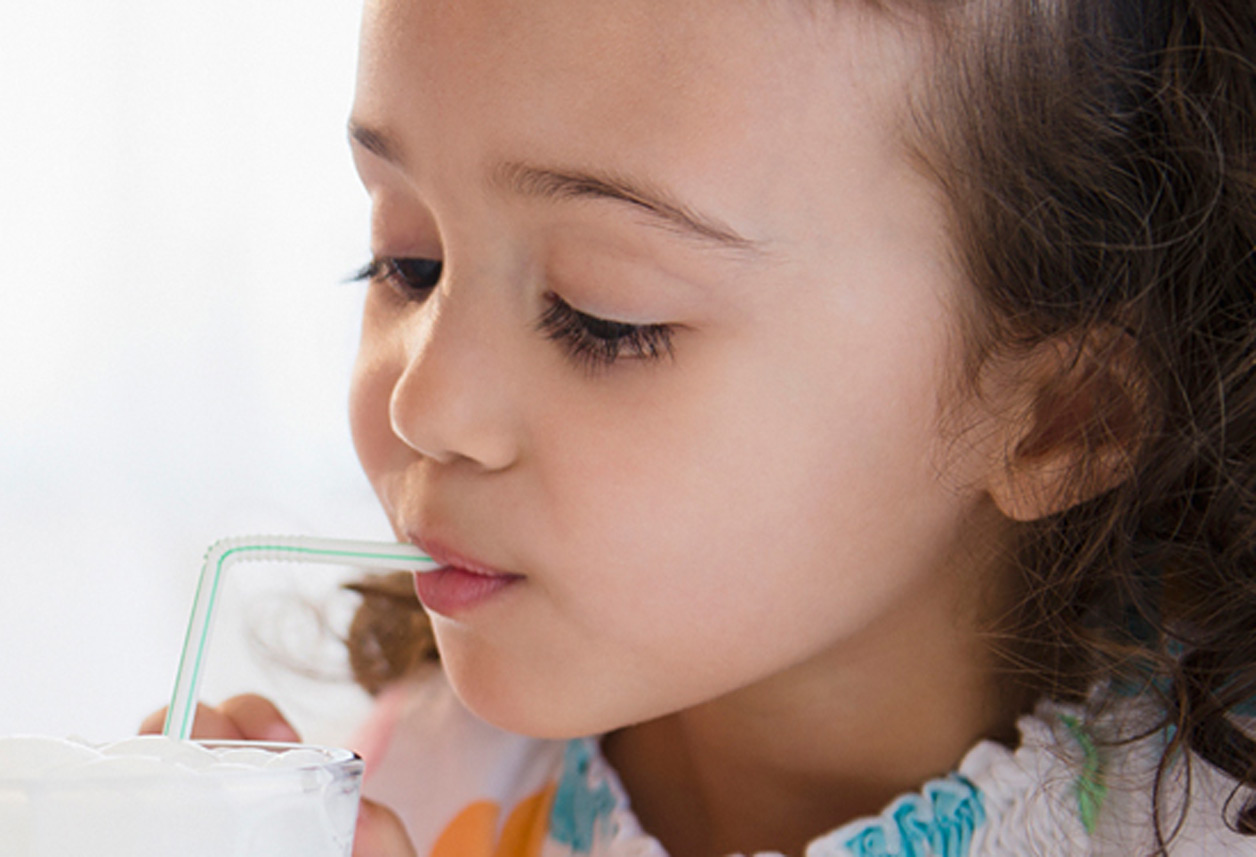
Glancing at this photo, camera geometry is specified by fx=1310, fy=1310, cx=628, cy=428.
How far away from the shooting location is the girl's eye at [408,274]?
30.0 inches

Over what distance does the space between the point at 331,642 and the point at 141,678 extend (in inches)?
37.1

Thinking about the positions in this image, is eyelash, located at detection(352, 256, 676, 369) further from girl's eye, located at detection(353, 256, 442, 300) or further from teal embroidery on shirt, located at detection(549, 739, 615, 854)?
teal embroidery on shirt, located at detection(549, 739, 615, 854)

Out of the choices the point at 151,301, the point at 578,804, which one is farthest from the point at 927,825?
the point at 151,301

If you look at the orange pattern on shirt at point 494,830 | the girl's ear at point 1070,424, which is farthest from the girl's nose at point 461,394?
the orange pattern on shirt at point 494,830

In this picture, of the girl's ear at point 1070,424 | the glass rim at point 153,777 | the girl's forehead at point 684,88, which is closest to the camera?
the glass rim at point 153,777

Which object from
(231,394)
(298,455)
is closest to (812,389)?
(298,455)

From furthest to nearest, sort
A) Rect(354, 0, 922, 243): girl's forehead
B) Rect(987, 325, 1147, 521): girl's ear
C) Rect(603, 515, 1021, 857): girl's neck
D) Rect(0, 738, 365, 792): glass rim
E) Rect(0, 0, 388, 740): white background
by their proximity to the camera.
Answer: Rect(0, 0, 388, 740): white background
Rect(603, 515, 1021, 857): girl's neck
Rect(987, 325, 1147, 521): girl's ear
Rect(354, 0, 922, 243): girl's forehead
Rect(0, 738, 365, 792): glass rim

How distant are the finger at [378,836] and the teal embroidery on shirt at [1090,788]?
0.44 metres

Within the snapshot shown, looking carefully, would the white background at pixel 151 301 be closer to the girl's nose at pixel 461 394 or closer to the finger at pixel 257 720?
the finger at pixel 257 720

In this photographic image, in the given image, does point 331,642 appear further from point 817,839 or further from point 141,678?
point 141,678

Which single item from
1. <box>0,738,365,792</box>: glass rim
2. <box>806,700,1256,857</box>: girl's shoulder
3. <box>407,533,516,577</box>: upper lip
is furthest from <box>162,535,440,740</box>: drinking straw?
<box>806,700,1256,857</box>: girl's shoulder

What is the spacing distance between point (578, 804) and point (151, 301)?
1566 millimetres

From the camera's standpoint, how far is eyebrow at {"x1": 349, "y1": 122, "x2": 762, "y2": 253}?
634 mm

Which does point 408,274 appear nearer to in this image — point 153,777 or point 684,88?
point 684,88
